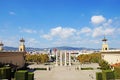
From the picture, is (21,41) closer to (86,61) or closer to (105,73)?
(86,61)

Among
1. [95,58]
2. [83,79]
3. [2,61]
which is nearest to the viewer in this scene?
[83,79]

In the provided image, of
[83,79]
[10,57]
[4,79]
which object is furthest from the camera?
[10,57]

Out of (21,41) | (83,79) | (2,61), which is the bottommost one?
(83,79)

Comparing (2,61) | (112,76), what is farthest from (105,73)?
(2,61)

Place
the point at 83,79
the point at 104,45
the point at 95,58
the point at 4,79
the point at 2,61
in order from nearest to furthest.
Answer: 1. the point at 4,79
2. the point at 83,79
3. the point at 2,61
4. the point at 104,45
5. the point at 95,58

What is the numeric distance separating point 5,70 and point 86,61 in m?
83.7

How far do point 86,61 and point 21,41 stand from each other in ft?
134

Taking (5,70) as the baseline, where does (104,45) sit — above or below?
above

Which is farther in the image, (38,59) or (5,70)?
(38,59)

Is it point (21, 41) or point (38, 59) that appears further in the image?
point (38, 59)

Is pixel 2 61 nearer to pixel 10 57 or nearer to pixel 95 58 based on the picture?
pixel 10 57

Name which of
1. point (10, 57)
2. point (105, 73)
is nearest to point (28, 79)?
point (105, 73)

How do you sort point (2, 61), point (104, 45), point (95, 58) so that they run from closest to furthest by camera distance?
1. point (2, 61)
2. point (104, 45)
3. point (95, 58)

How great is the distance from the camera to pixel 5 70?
3259 cm
